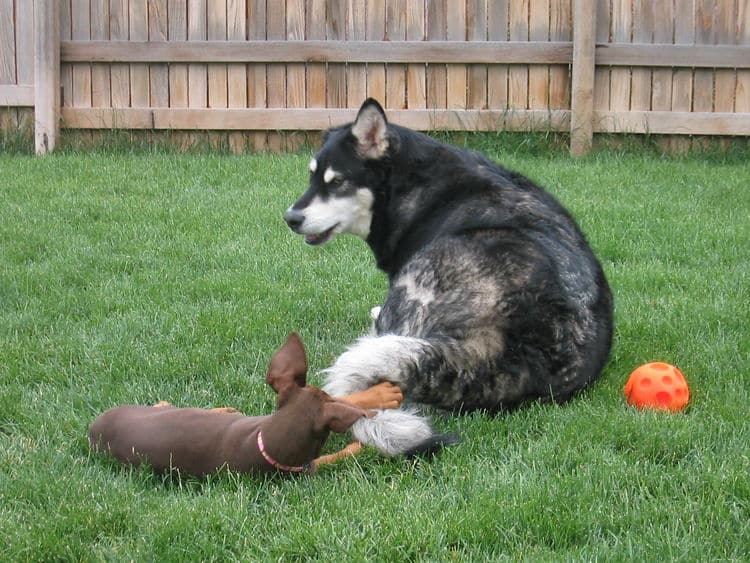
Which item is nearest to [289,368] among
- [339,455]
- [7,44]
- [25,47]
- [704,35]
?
[339,455]

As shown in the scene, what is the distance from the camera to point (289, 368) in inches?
131

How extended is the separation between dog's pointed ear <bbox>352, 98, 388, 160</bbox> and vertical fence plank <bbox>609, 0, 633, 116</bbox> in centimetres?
499

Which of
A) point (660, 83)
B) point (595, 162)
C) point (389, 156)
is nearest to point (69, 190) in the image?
point (389, 156)

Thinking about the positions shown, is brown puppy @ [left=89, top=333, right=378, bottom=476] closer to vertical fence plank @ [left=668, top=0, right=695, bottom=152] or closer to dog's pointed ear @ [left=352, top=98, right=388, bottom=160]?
dog's pointed ear @ [left=352, top=98, right=388, bottom=160]

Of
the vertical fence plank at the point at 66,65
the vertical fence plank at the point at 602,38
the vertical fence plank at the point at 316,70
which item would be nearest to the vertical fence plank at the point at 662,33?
the vertical fence plank at the point at 602,38

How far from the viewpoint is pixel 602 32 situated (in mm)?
9367

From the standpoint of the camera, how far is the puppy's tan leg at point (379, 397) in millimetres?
3619

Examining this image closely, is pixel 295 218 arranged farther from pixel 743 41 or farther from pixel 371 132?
pixel 743 41

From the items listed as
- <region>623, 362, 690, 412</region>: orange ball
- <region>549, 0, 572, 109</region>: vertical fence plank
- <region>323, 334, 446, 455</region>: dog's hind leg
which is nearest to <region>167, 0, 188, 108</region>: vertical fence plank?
<region>549, 0, 572, 109</region>: vertical fence plank

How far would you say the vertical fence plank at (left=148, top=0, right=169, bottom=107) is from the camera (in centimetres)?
977

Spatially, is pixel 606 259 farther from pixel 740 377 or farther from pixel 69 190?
pixel 69 190

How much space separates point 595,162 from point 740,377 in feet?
15.8

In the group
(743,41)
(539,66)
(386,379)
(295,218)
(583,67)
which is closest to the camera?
(386,379)

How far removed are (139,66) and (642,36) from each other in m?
4.85
